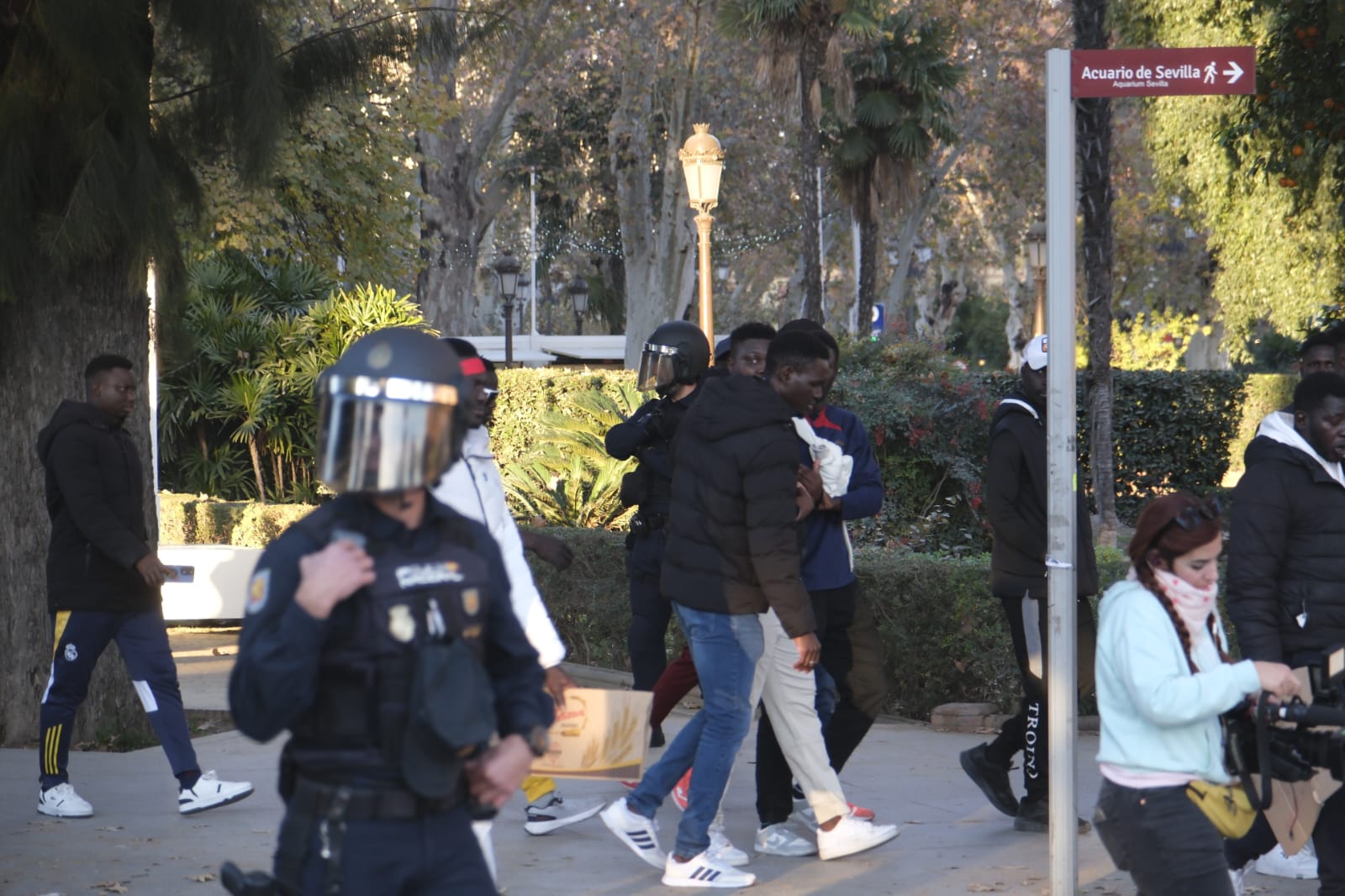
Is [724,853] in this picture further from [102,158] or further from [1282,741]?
[102,158]

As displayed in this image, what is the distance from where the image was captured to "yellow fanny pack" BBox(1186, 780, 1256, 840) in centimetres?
357

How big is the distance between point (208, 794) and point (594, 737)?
227 cm

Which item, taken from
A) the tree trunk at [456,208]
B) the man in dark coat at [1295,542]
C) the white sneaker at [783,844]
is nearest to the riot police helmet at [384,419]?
the man in dark coat at [1295,542]

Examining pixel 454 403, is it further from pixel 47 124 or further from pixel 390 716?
pixel 47 124

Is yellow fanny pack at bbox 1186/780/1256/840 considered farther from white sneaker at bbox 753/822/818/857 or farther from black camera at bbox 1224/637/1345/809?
white sneaker at bbox 753/822/818/857

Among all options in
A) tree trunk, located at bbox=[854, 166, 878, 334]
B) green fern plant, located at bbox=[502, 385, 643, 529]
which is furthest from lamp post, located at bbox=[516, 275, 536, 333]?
green fern plant, located at bbox=[502, 385, 643, 529]

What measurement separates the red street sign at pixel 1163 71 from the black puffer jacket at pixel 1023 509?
1.61 metres

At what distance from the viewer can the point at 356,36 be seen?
7781mm

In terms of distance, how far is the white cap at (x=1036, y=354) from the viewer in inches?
232

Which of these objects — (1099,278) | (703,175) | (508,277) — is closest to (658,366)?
(703,175)

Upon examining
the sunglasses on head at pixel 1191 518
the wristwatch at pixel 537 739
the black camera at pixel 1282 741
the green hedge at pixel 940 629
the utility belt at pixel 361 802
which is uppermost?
the sunglasses on head at pixel 1191 518

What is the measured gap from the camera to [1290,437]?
466 cm

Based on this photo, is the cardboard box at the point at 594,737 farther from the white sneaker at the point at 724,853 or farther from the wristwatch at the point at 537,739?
the wristwatch at the point at 537,739

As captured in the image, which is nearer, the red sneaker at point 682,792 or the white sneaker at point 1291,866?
the white sneaker at point 1291,866
